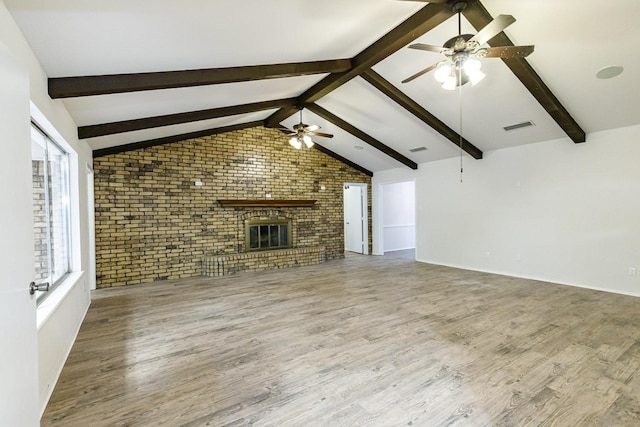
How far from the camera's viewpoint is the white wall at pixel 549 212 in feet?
14.6

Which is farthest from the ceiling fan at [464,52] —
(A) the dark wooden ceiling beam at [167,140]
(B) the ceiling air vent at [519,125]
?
(A) the dark wooden ceiling beam at [167,140]

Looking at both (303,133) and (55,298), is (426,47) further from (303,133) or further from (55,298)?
(55,298)

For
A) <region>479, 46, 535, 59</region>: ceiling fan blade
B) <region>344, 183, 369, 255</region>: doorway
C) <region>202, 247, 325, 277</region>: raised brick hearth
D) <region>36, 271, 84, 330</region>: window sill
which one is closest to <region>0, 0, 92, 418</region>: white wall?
<region>36, 271, 84, 330</region>: window sill

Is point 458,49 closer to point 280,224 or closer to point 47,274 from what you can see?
point 47,274

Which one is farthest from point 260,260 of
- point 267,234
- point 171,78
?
point 171,78

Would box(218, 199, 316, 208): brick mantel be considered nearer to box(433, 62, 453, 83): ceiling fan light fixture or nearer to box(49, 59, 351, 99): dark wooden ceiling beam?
box(49, 59, 351, 99): dark wooden ceiling beam

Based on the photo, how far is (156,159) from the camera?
578cm

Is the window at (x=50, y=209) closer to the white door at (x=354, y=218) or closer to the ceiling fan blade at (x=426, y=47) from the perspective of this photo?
the ceiling fan blade at (x=426, y=47)

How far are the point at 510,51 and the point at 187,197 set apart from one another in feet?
18.4

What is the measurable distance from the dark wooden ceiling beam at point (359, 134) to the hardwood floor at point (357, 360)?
3.42 m

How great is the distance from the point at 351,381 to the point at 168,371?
147cm

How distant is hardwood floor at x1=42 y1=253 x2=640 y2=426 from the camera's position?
1.94 metres

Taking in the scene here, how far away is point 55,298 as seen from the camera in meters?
2.66

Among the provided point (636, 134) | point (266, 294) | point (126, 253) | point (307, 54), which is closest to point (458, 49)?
point (307, 54)
